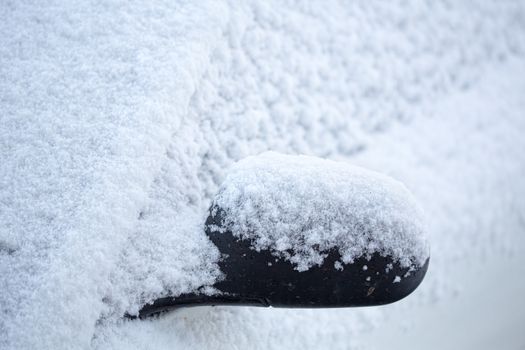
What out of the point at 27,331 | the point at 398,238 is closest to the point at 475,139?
the point at 398,238

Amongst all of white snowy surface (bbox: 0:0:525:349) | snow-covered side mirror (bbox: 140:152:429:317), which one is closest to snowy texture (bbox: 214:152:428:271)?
snow-covered side mirror (bbox: 140:152:429:317)

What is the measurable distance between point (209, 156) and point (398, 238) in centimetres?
57

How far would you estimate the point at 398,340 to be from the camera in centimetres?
170

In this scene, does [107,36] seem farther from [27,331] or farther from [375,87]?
[375,87]

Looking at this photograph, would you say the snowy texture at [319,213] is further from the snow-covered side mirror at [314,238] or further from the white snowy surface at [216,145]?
the white snowy surface at [216,145]

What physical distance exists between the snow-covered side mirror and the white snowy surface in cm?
10

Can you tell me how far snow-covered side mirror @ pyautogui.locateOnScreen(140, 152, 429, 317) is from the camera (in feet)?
3.55

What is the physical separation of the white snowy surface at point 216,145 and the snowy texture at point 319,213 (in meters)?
0.16

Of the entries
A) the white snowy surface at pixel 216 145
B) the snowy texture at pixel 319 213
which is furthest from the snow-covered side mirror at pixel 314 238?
the white snowy surface at pixel 216 145

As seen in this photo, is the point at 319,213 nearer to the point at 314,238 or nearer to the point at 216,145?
the point at 314,238

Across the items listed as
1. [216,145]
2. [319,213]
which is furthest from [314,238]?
[216,145]

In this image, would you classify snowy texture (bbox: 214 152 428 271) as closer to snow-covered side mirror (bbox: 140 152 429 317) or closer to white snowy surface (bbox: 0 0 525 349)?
snow-covered side mirror (bbox: 140 152 429 317)

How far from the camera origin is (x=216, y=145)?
1431 millimetres

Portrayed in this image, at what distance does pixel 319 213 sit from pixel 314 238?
0.18ft
